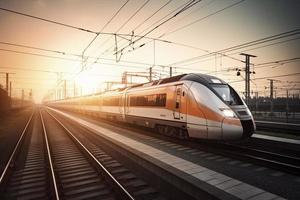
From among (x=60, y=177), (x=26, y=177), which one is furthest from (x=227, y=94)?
(x=26, y=177)

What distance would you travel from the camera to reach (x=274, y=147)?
449 inches

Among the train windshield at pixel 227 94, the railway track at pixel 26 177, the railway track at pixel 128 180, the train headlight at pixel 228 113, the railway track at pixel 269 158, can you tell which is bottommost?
the railway track at pixel 26 177

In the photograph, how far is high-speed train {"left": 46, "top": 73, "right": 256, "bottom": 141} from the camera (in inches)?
379

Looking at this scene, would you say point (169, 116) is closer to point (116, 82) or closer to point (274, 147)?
point (274, 147)

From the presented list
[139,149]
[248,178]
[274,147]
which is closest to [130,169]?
[139,149]

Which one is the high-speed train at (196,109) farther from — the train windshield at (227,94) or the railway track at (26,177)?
the railway track at (26,177)

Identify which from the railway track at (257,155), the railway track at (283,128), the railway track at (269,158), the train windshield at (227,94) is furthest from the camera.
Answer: the railway track at (283,128)

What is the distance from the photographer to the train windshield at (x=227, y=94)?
10.2 m

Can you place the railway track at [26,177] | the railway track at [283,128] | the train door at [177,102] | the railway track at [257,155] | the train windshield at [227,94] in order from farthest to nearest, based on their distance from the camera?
the railway track at [283,128], the train door at [177,102], the train windshield at [227,94], the railway track at [257,155], the railway track at [26,177]

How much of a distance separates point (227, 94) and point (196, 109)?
5.16 feet

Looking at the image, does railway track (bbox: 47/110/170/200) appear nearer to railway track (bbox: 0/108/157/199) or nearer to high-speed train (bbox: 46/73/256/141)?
railway track (bbox: 0/108/157/199)

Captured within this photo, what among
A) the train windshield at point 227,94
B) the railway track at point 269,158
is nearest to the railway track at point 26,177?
the railway track at point 269,158

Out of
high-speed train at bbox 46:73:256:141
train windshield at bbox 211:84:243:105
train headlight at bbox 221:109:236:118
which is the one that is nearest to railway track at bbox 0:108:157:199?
high-speed train at bbox 46:73:256:141

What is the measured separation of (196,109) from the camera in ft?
34.2
